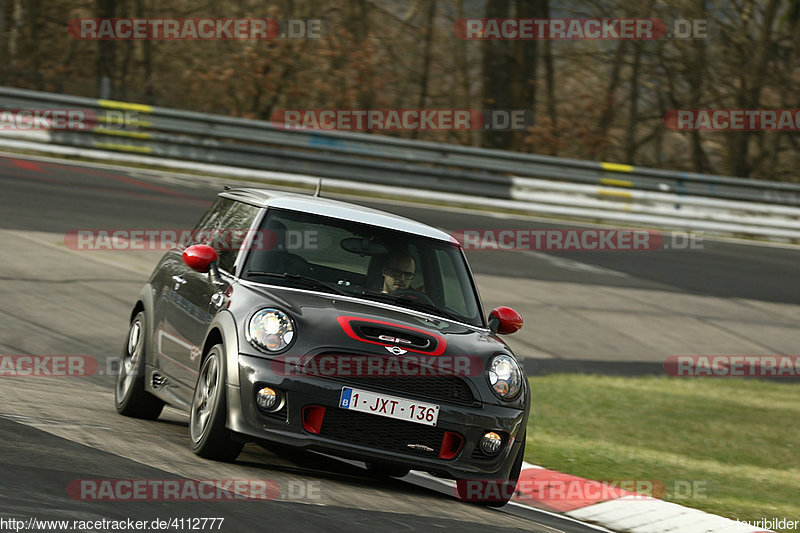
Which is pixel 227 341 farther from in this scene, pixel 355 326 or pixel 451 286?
pixel 451 286

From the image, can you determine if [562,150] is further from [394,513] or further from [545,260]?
[394,513]

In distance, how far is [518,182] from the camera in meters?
22.1

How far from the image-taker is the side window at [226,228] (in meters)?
7.19

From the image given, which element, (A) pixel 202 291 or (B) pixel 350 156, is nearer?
(A) pixel 202 291

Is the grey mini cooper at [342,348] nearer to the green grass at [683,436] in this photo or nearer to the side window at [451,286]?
the side window at [451,286]

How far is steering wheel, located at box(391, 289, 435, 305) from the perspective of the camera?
23.0ft

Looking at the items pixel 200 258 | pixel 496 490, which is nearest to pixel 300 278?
pixel 200 258

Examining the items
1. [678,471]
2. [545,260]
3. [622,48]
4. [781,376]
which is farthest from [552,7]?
[678,471]

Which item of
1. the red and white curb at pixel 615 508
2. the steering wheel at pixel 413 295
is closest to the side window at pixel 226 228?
the steering wheel at pixel 413 295

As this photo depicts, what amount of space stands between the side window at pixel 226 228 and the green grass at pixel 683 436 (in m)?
2.65

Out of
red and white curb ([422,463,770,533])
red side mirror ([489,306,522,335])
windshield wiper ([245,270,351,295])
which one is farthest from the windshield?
red and white curb ([422,463,770,533])

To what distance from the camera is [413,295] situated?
7.07 metres

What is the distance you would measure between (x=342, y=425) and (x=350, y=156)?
650 inches

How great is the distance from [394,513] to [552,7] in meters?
23.6
